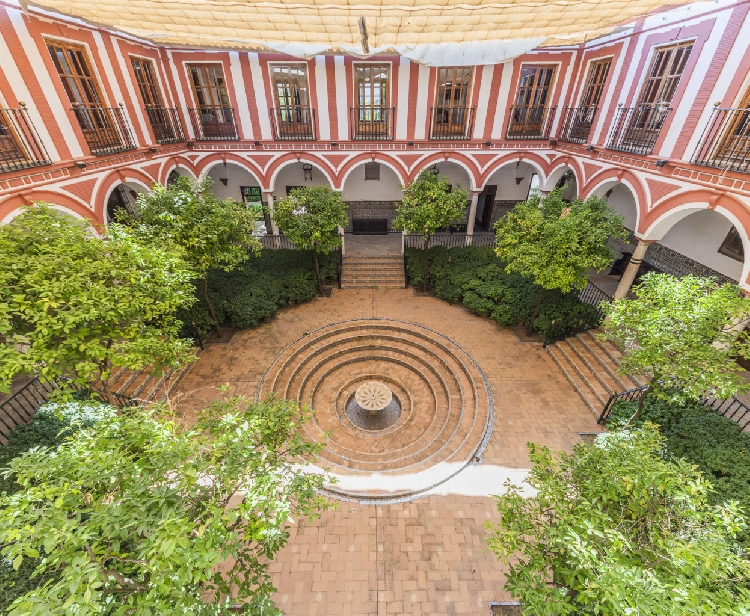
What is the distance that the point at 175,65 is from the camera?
12.3m

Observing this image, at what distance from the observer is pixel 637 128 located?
33.6 ft

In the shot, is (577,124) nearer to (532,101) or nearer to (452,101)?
(532,101)

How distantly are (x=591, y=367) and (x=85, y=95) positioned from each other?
16.0 metres

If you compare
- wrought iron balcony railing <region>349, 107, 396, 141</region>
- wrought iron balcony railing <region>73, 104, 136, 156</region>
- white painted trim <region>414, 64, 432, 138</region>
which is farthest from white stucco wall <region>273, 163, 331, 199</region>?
wrought iron balcony railing <region>73, 104, 136, 156</region>

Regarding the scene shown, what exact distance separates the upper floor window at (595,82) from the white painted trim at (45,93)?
1571cm

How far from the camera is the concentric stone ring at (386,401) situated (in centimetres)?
758

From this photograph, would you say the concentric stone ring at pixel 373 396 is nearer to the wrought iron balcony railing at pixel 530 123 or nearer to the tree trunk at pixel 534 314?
the tree trunk at pixel 534 314

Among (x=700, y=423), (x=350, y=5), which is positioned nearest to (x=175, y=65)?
(x=350, y=5)

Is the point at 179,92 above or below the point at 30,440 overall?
above

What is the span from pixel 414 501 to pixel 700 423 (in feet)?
20.2

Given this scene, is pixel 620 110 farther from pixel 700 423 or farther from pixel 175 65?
pixel 175 65

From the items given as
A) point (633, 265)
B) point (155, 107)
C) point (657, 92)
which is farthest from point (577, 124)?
point (155, 107)

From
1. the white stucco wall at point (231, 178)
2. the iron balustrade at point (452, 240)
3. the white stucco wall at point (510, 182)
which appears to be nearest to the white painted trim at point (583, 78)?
the white stucco wall at point (510, 182)

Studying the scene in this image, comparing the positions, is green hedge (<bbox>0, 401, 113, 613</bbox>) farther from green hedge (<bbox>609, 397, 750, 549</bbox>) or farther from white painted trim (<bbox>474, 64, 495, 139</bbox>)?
white painted trim (<bbox>474, 64, 495, 139</bbox>)
